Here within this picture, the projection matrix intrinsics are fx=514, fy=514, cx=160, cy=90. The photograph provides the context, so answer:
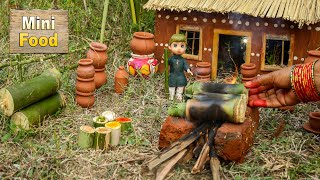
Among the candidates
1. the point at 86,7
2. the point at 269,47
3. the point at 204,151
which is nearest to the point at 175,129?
the point at 204,151

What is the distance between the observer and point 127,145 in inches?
192

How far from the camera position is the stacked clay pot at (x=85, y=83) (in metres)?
5.65

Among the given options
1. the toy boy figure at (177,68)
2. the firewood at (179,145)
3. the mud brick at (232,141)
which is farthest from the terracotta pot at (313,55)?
the firewood at (179,145)

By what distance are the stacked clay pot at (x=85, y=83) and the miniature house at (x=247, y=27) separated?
1.25 m

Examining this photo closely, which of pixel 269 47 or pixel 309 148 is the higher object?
pixel 269 47

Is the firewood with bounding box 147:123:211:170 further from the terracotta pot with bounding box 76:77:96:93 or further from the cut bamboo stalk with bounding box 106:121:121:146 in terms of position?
the terracotta pot with bounding box 76:77:96:93

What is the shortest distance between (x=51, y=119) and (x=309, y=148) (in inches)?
103

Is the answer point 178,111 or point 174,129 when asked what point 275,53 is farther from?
point 174,129

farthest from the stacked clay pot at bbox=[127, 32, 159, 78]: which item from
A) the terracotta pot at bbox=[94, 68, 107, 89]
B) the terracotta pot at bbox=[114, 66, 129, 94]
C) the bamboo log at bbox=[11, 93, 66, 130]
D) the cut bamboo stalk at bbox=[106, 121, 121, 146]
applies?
the cut bamboo stalk at bbox=[106, 121, 121, 146]

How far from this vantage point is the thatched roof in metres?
5.79

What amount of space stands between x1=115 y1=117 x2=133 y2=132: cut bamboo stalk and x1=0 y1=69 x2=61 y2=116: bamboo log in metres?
0.81

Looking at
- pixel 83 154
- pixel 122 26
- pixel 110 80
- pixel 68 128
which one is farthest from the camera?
pixel 122 26

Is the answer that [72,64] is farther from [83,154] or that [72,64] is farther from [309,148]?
[309,148]

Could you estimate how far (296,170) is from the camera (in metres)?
4.42
